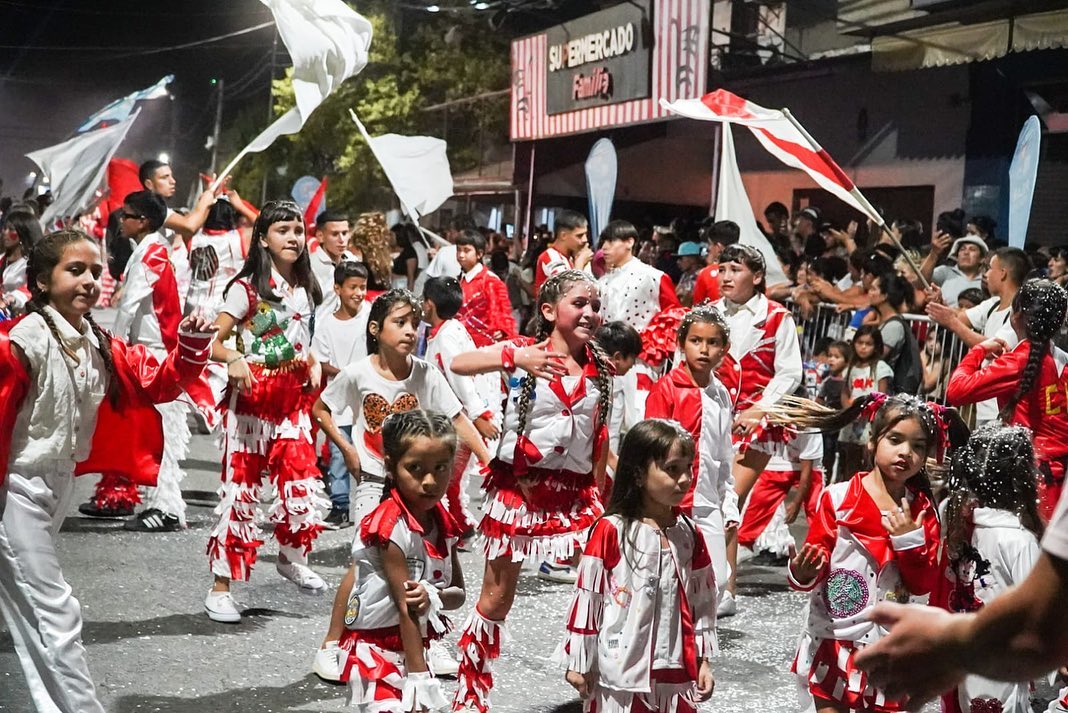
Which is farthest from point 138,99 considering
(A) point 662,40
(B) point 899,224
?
(A) point 662,40

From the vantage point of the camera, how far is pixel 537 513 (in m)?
5.17

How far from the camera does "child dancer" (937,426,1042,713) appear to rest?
4812 mm

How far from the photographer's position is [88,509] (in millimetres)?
8859

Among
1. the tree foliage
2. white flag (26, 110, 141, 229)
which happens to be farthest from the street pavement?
the tree foliage

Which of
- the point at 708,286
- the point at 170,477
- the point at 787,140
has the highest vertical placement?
the point at 787,140

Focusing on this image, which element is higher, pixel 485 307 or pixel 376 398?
pixel 485 307

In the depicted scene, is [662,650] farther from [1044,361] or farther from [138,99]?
[138,99]

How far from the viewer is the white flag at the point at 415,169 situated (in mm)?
11383

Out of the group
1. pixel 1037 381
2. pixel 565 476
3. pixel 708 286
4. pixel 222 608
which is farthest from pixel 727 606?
pixel 222 608

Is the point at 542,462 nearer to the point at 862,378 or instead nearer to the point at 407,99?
the point at 862,378

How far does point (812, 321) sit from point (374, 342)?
679 cm

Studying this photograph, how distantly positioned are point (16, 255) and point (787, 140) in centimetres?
700

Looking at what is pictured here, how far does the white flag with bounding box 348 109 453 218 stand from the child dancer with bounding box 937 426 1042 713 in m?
7.17

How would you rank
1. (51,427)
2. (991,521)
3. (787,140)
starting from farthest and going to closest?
(787,140) < (991,521) < (51,427)
